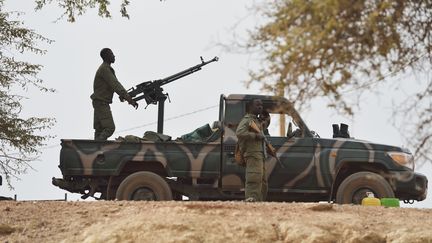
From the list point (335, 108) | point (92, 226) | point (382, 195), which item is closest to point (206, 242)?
point (92, 226)

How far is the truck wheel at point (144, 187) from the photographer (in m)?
12.5

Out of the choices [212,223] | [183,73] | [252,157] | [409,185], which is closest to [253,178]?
[252,157]

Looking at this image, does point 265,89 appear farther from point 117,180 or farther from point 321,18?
point 117,180

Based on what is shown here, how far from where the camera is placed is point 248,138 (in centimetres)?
1188

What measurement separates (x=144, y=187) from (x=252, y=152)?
6.26ft

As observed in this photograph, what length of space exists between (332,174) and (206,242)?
152 inches

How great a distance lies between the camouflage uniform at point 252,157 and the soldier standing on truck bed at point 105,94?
7.97ft

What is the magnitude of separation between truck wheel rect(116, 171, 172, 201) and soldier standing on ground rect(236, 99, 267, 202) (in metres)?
1.36

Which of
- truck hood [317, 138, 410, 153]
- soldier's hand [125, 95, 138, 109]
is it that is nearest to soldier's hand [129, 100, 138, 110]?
soldier's hand [125, 95, 138, 109]

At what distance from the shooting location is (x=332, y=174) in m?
12.7

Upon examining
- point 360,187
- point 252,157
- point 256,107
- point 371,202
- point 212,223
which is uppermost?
point 256,107

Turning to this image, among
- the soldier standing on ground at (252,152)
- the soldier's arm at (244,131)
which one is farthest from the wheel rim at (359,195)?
the soldier's arm at (244,131)

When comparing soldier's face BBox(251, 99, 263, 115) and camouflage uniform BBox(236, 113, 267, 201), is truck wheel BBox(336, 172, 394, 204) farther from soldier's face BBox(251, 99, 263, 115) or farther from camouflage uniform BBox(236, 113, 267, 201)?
soldier's face BBox(251, 99, 263, 115)

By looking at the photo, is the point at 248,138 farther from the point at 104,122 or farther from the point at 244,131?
the point at 104,122
